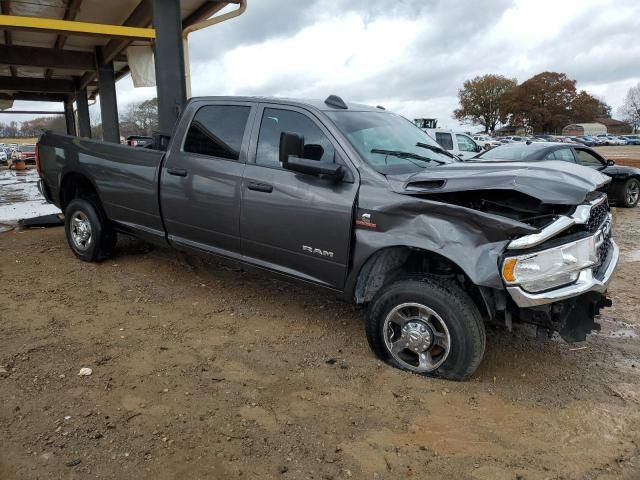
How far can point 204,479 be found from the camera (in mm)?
2391

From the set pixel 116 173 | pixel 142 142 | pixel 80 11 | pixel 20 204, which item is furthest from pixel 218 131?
pixel 20 204

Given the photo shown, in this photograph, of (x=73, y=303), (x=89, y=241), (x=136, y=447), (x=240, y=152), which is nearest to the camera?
(x=136, y=447)

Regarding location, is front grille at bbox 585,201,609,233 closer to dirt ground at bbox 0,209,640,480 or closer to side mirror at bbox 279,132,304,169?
dirt ground at bbox 0,209,640,480

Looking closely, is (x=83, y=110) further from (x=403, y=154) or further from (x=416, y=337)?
(x=416, y=337)

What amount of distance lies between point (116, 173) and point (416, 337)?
355cm

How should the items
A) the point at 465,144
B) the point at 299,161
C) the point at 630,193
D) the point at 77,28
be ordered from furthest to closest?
the point at 465,144 < the point at 630,193 < the point at 77,28 < the point at 299,161

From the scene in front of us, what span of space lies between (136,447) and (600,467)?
7.87ft

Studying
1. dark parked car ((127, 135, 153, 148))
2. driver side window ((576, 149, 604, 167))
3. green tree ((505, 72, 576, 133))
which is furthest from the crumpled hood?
green tree ((505, 72, 576, 133))

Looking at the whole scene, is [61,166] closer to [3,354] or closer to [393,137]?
[3,354]

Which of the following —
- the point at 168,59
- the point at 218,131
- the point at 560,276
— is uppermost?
the point at 168,59

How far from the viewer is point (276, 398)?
3121 mm

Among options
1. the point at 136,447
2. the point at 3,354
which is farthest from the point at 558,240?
the point at 3,354

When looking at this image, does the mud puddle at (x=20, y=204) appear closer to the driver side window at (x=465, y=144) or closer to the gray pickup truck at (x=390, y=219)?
the gray pickup truck at (x=390, y=219)

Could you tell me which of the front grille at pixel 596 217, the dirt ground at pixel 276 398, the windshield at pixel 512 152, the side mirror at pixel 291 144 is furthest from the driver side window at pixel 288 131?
the windshield at pixel 512 152
